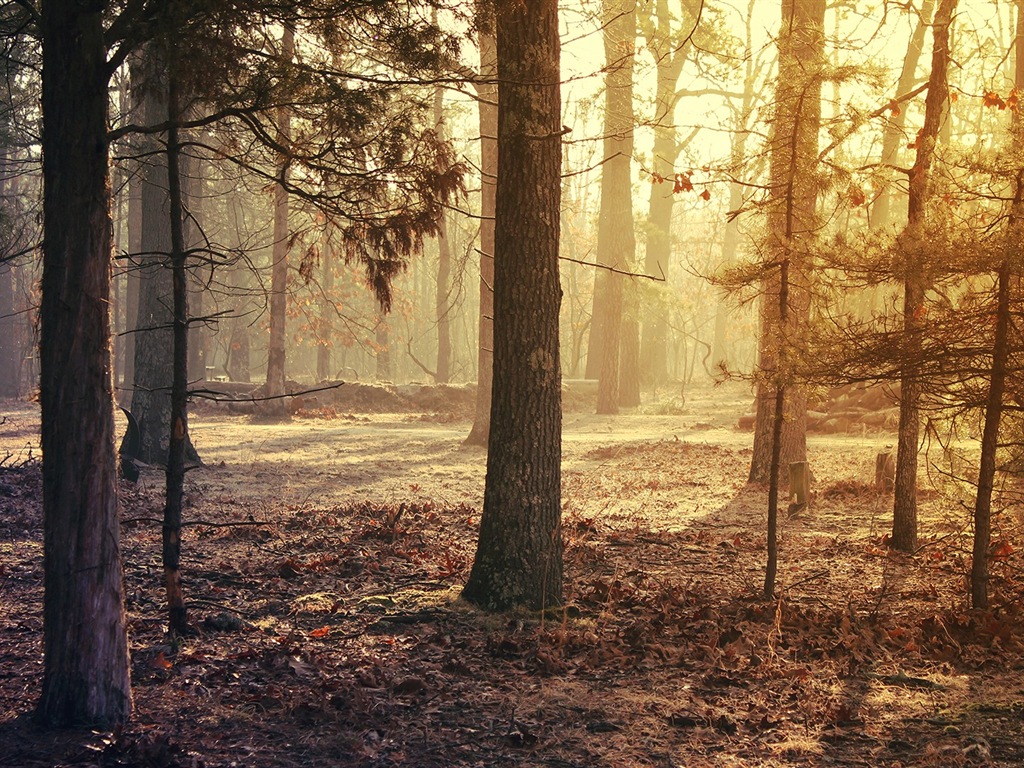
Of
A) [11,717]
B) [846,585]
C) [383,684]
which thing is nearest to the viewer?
[11,717]

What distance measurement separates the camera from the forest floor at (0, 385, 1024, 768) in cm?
475

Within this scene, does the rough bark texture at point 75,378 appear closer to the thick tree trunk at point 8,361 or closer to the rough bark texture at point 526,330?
the rough bark texture at point 526,330

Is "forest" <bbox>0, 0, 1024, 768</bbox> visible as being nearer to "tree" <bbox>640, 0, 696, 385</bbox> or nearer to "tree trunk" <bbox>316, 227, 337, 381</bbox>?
"tree" <bbox>640, 0, 696, 385</bbox>

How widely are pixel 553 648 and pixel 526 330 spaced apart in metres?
2.32

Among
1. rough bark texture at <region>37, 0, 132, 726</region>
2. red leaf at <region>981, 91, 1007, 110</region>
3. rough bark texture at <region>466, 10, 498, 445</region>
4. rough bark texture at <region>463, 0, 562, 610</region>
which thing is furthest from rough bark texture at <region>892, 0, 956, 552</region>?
rough bark texture at <region>466, 10, 498, 445</region>

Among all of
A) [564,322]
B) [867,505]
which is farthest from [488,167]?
[564,322]

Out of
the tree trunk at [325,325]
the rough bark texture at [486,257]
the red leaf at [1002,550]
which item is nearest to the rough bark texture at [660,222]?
the rough bark texture at [486,257]

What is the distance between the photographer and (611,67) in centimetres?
709

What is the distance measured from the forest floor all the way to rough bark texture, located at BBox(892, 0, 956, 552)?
1.31 feet

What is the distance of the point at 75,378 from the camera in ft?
15.1

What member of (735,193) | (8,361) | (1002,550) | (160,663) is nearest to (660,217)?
(735,193)

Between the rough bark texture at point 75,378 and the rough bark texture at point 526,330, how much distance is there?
295 cm

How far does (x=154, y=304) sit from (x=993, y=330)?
40.3 feet

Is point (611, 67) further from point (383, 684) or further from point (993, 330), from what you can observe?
point (383, 684)
